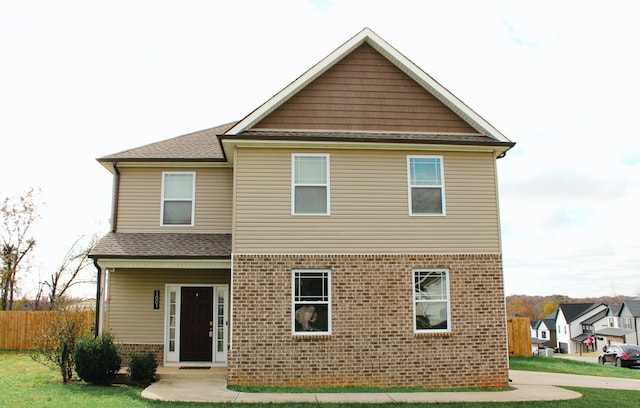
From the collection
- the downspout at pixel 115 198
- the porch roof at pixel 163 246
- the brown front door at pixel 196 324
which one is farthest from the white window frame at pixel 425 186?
the downspout at pixel 115 198

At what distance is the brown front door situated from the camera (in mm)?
15516

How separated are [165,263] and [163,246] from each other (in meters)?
0.75

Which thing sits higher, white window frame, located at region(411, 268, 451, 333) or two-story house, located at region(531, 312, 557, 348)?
white window frame, located at region(411, 268, 451, 333)

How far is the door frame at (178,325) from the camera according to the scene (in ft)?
50.6

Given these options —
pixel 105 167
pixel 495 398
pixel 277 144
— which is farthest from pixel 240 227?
pixel 495 398

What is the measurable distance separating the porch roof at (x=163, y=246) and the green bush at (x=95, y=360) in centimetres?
225

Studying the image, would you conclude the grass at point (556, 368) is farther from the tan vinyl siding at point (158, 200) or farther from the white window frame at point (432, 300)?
the tan vinyl siding at point (158, 200)

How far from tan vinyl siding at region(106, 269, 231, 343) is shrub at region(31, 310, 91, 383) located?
1.53 m

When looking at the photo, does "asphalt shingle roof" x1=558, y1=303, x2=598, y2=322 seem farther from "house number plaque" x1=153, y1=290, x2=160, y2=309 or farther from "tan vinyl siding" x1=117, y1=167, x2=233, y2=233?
"house number plaque" x1=153, y1=290, x2=160, y2=309

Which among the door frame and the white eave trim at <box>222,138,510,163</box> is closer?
the white eave trim at <box>222,138,510,163</box>

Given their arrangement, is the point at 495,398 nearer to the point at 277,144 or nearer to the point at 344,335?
the point at 344,335

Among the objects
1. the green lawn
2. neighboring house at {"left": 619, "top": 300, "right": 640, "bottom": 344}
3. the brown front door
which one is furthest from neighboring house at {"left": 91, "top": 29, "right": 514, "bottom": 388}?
neighboring house at {"left": 619, "top": 300, "right": 640, "bottom": 344}

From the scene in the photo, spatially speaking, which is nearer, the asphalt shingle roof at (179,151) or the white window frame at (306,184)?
the white window frame at (306,184)

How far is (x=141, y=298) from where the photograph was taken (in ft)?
51.1
